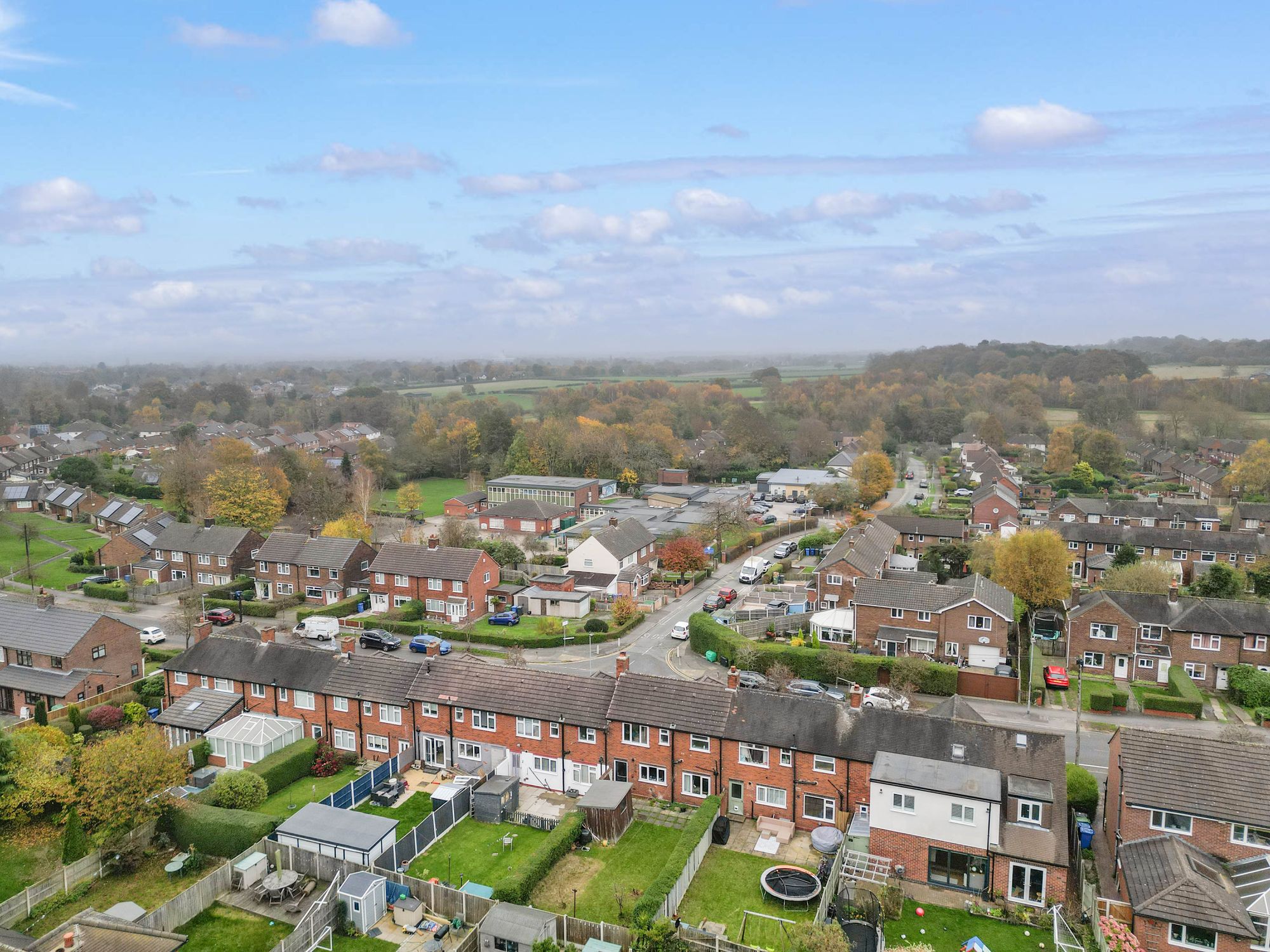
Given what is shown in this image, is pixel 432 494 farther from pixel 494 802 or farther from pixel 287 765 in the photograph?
pixel 494 802

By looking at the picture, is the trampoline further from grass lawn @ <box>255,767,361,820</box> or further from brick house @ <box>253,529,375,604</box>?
brick house @ <box>253,529,375,604</box>

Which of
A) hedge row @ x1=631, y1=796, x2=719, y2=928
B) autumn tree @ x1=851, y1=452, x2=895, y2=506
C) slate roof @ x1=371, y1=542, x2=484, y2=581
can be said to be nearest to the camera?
hedge row @ x1=631, y1=796, x2=719, y2=928

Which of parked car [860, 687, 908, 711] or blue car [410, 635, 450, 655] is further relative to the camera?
blue car [410, 635, 450, 655]

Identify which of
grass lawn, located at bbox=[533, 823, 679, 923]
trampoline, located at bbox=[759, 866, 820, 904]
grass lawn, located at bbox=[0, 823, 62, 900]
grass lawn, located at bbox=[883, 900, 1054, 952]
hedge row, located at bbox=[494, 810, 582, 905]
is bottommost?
grass lawn, located at bbox=[0, 823, 62, 900]

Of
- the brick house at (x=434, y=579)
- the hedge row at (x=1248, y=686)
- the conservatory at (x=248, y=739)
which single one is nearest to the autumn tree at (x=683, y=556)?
the brick house at (x=434, y=579)

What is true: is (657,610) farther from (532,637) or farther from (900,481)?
(900,481)

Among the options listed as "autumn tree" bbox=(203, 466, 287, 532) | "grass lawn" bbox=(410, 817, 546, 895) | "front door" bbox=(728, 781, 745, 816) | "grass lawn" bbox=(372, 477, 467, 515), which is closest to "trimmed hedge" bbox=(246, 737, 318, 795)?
"grass lawn" bbox=(410, 817, 546, 895)

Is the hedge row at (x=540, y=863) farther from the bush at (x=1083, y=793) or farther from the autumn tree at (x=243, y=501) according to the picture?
the autumn tree at (x=243, y=501)
